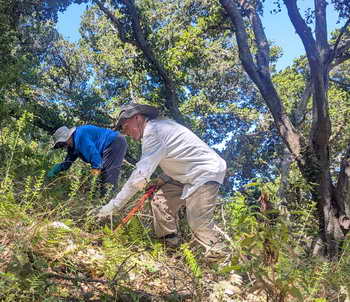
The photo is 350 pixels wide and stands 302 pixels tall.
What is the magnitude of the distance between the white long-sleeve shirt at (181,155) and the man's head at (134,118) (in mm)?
117

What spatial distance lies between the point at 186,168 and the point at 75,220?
1.13 m

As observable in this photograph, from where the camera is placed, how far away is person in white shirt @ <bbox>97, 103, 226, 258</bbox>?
3.78 metres

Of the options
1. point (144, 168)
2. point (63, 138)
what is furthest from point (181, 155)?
point (63, 138)

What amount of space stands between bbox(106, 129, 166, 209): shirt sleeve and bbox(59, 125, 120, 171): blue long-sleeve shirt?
1.70 metres

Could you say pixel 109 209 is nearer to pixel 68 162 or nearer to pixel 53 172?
pixel 53 172

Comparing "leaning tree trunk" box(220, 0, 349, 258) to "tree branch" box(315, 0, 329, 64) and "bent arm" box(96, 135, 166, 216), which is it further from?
"bent arm" box(96, 135, 166, 216)

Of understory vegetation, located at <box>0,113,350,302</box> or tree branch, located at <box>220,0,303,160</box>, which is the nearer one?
understory vegetation, located at <box>0,113,350,302</box>

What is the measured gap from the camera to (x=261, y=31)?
933 cm

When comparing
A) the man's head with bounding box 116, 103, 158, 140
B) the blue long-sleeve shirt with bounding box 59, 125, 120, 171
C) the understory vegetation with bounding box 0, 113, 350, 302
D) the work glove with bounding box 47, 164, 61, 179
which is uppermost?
the man's head with bounding box 116, 103, 158, 140

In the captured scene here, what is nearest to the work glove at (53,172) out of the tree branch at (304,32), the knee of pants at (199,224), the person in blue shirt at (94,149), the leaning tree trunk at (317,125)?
the person in blue shirt at (94,149)

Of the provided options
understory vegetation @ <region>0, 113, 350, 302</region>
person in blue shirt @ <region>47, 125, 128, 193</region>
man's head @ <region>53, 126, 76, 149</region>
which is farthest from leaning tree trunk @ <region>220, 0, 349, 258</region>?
understory vegetation @ <region>0, 113, 350, 302</region>

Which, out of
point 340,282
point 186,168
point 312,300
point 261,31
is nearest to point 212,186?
point 186,168

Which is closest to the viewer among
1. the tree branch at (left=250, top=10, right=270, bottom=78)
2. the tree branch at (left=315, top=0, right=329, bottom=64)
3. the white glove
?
the white glove

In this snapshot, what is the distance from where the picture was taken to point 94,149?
5656mm
